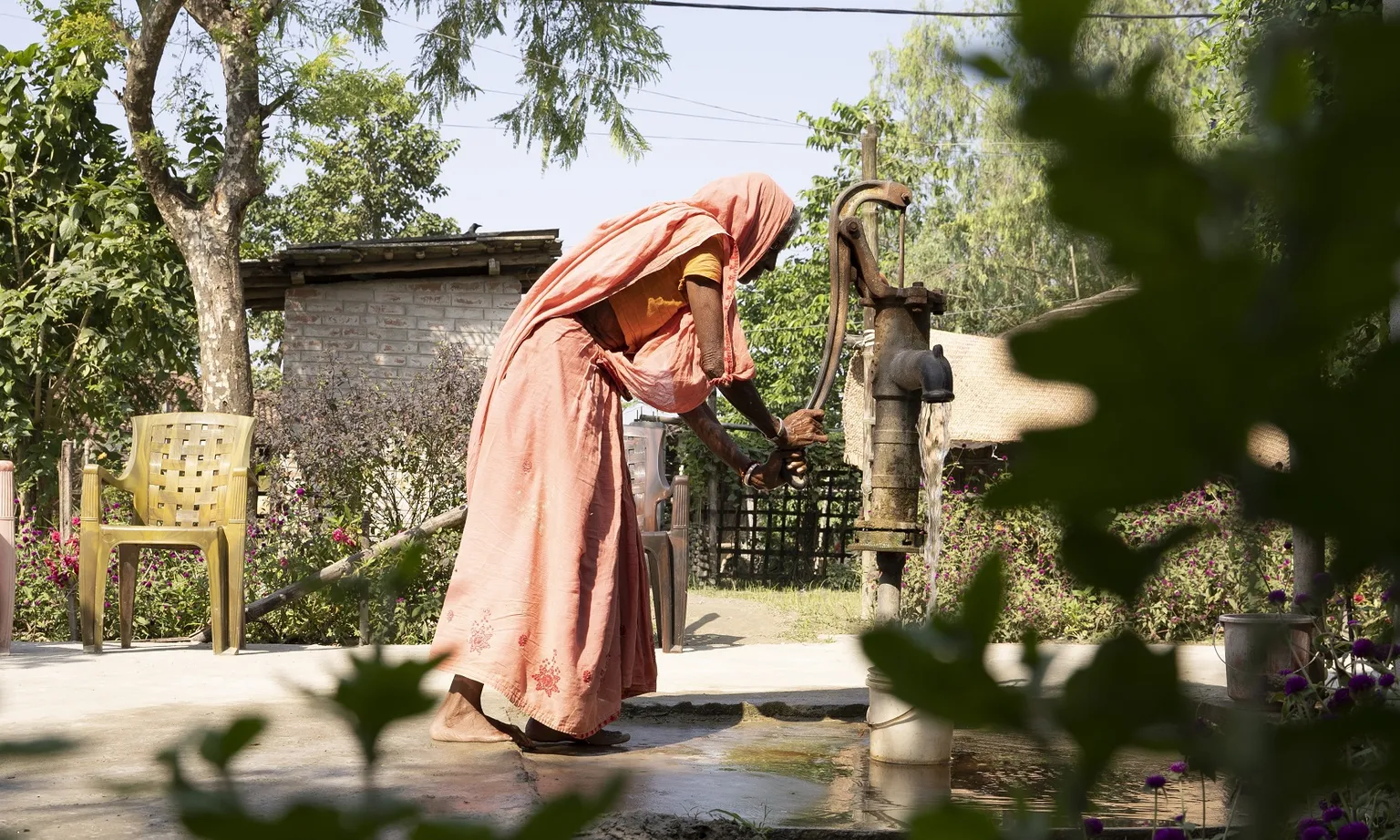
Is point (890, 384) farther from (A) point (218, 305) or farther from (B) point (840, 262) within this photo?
(A) point (218, 305)

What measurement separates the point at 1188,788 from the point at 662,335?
1.81 meters

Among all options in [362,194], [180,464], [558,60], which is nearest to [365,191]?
[362,194]

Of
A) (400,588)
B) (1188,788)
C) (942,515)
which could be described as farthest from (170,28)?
(400,588)

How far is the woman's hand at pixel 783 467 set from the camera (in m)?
3.72

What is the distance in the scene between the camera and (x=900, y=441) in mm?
3469

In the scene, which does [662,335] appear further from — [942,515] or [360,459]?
[942,515]

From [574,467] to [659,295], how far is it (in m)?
0.54

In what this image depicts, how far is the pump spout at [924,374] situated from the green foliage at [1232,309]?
9.54 feet

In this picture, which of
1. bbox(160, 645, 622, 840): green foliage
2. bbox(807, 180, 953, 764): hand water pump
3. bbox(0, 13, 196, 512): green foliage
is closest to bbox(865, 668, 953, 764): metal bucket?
bbox(807, 180, 953, 764): hand water pump

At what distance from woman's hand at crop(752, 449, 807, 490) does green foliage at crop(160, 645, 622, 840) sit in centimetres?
331

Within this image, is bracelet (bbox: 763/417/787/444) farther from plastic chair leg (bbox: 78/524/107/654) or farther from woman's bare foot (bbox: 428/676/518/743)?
plastic chair leg (bbox: 78/524/107/654)

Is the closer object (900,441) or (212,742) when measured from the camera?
(212,742)

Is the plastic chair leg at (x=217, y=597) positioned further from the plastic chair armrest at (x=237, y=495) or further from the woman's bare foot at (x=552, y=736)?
the woman's bare foot at (x=552, y=736)

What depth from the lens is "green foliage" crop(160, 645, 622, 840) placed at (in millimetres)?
370
